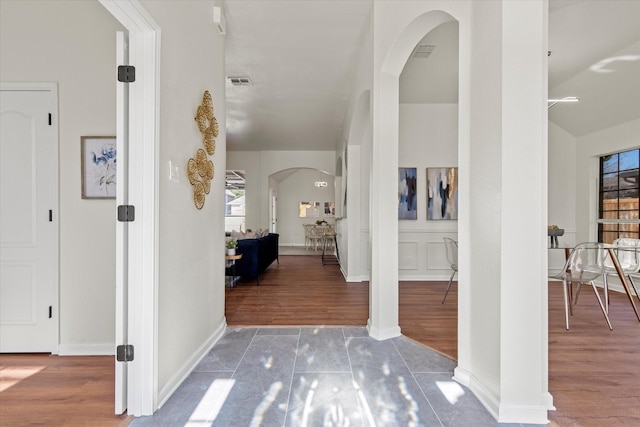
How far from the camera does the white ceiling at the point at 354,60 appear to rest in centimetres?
290

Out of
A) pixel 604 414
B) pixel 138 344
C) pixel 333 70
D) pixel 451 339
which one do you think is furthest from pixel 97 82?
pixel 604 414

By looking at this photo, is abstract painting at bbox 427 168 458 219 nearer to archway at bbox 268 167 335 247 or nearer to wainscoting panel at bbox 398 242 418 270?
wainscoting panel at bbox 398 242 418 270

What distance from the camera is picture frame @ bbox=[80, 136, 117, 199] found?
240 cm

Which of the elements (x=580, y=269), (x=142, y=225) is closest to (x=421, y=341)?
(x=580, y=269)

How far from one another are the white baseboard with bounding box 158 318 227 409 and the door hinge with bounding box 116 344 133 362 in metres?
0.28

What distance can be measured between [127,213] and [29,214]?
1550 millimetres

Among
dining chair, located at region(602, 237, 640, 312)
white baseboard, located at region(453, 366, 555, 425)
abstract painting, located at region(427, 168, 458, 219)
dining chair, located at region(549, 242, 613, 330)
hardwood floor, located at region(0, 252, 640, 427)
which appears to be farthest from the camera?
abstract painting, located at region(427, 168, 458, 219)

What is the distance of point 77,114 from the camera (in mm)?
2410

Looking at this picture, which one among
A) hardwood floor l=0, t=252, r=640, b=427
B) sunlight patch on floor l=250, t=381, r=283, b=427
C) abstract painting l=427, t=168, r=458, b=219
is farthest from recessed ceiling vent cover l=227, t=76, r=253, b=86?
sunlight patch on floor l=250, t=381, r=283, b=427

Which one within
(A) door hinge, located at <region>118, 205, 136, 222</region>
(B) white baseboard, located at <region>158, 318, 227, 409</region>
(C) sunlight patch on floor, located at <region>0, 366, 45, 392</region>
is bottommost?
(C) sunlight patch on floor, located at <region>0, 366, 45, 392</region>

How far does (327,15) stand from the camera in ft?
9.68

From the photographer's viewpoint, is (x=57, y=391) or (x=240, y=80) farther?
(x=240, y=80)

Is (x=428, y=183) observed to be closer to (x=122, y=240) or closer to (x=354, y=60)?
(x=354, y=60)

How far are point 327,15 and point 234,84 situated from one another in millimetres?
2021
